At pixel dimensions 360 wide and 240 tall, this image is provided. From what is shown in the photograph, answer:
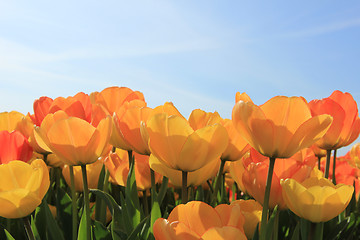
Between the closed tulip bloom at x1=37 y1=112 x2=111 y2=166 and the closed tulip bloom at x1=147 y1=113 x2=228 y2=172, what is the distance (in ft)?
0.58

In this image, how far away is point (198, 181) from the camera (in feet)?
3.96

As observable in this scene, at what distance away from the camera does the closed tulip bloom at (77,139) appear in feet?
3.38

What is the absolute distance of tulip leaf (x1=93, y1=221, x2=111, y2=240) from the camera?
4.03 ft

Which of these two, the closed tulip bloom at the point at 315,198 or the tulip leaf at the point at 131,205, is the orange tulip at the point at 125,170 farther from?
the closed tulip bloom at the point at 315,198

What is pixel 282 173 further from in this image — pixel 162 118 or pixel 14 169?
pixel 14 169

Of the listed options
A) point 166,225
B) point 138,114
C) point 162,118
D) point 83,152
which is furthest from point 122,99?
point 166,225

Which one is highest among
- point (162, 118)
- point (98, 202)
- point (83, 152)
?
point (162, 118)

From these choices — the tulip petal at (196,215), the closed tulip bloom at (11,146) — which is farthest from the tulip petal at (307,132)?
the closed tulip bloom at (11,146)

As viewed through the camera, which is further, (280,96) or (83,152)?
(83,152)

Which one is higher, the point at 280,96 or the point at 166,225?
the point at 280,96

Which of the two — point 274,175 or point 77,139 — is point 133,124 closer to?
point 77,139

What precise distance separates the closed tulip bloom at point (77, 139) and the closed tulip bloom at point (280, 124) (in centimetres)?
38

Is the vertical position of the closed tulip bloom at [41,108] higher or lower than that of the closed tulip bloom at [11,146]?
higher

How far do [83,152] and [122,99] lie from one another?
1.48 ft
